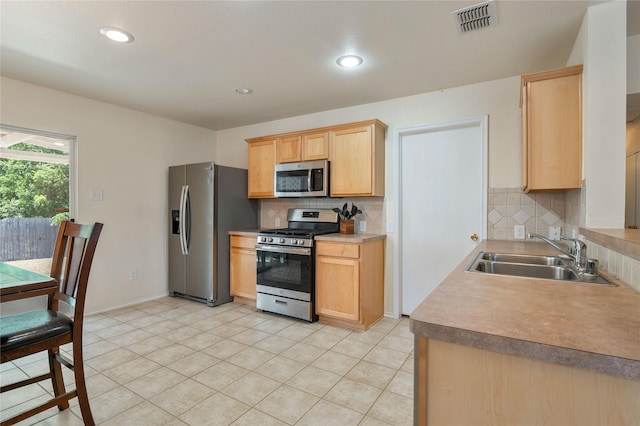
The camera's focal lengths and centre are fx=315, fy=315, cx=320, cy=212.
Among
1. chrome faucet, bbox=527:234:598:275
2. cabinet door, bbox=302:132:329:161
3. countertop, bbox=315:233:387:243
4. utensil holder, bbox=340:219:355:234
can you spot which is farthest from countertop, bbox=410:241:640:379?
cabinet door, bbox=302:132:329:161

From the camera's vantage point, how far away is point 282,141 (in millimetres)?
3863

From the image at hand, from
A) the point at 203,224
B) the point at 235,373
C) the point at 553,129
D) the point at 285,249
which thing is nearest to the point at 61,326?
the point at 235,373

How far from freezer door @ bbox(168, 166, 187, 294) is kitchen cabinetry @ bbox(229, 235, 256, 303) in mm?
654

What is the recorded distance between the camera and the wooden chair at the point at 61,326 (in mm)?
1446

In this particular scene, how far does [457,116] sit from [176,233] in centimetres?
360

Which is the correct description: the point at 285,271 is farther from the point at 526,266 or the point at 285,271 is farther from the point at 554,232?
the point at 554,232

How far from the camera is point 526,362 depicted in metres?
0.77

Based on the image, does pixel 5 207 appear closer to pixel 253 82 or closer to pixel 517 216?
pixel 253 82

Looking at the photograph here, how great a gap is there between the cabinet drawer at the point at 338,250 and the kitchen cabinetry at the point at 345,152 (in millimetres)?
596

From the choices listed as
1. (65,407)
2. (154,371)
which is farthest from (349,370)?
(65,407)

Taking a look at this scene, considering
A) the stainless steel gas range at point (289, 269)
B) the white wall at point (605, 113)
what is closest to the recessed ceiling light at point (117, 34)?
the stainless steel gas range at point (289, 269)

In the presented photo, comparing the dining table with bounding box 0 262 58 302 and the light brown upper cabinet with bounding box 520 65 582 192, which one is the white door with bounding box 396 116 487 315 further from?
the dining table with bounding box 0 262 58 302

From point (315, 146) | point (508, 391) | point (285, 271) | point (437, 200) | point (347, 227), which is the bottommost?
point (285, 271)

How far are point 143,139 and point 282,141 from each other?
1780 mm
